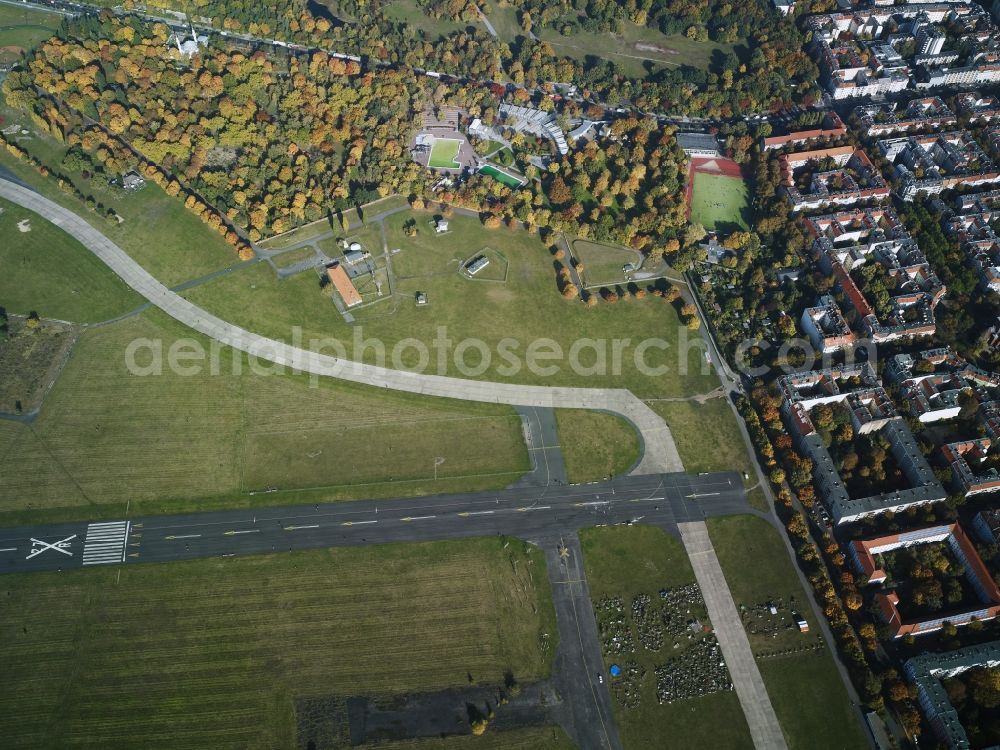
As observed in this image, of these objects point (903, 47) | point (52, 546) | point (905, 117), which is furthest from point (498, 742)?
point (903, 47)

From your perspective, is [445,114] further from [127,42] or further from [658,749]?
[658,749]

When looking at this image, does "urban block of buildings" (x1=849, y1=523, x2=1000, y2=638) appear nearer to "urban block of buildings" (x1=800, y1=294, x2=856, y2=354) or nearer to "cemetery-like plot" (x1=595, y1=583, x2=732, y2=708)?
"cemetery-like plot" (x1=595, y1=583, x2=732, y2=708)

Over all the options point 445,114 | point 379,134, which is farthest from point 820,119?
point 379,134

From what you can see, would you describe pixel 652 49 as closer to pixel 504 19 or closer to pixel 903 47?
pixel 504 19

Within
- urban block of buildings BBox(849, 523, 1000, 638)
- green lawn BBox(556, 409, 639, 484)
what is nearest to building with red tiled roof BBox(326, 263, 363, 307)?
green lawn BBox(556, 409, 639, 484)

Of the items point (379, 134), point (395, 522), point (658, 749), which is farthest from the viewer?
point (379, 134)

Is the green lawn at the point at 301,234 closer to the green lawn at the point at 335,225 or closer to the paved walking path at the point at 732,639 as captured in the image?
the green lawn at the point at 335,225

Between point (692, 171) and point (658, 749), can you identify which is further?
point (692, 171)
